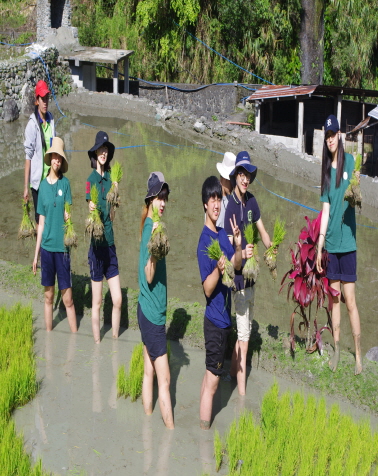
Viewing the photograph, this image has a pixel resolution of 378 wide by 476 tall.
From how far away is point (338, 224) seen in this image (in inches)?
197

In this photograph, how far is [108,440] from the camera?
4.35 metres

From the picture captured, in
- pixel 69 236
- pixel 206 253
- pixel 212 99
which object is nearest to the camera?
pixel 206 253

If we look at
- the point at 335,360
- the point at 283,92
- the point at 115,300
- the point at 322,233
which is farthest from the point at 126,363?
the point at 283,92

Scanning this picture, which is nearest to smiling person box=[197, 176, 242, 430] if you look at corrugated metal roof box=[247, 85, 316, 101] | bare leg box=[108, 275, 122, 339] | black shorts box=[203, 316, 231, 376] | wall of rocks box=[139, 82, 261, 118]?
black shorts box=[203, 316, 231, 376]

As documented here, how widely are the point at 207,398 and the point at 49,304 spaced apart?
7.16 ft

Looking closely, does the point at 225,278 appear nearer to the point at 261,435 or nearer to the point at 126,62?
the point at 261,435

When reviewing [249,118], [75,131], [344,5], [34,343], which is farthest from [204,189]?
[344,5]

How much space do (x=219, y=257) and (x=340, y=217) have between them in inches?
53.4

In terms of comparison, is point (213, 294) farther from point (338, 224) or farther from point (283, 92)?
point (283, 92)

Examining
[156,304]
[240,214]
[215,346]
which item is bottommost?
[215,346]

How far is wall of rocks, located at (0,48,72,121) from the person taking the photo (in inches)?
748

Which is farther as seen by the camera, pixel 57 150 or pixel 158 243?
pixel 57 150

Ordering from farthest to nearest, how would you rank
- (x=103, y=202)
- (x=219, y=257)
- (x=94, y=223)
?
(x=103, y=202) → (x=94, y=223) → (x=219, y=257)

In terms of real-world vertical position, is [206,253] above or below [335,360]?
above
